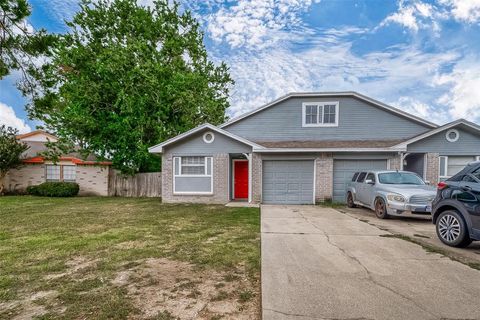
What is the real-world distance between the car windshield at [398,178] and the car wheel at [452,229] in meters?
3.75

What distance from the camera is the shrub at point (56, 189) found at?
1617 centimetres

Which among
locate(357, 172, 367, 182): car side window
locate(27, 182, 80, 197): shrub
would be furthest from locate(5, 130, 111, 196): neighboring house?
locate(357, 172, 367, 182): car side window

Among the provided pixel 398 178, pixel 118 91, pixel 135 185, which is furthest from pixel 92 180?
pixel 398 178

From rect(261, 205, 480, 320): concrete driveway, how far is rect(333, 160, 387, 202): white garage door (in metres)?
6.65

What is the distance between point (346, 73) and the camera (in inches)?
621

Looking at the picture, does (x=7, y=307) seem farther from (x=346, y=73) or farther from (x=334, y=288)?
(x=346, y=73)

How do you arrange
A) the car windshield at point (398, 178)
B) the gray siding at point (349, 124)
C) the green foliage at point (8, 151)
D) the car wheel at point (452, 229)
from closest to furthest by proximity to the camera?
the car wheel at point (452, 229)
the car windshield at point (398, 178)
the gray siding at point (349, 124)
the green foliage at point (8, 151)

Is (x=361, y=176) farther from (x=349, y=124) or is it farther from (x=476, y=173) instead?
(x=476, y=173)

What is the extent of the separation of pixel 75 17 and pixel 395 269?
24733mm

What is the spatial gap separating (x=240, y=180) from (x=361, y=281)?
11092 mm

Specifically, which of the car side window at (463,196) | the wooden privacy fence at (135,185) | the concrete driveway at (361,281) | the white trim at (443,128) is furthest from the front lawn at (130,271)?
the wooden privacy fence at (135,185)

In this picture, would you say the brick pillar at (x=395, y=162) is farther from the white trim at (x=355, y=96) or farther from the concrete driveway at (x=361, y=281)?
the concrete driveway at (x=361, y=281)

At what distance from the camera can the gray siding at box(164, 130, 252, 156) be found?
12531 millimetres

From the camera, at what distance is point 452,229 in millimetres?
5195
